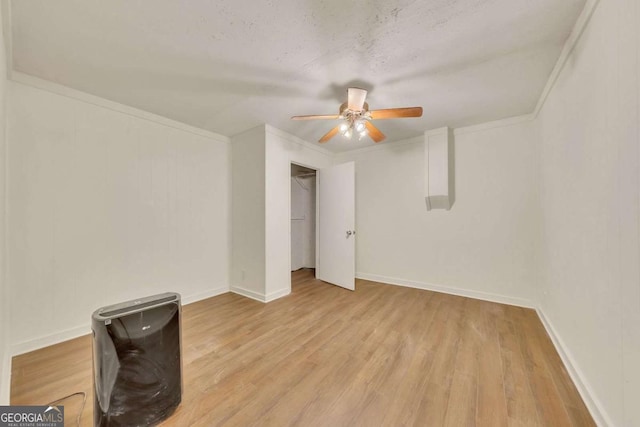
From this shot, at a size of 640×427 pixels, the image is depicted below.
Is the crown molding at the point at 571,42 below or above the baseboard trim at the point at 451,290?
above

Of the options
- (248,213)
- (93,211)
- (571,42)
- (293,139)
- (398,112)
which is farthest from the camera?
(293,139)

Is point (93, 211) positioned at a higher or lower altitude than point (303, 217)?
→ higher

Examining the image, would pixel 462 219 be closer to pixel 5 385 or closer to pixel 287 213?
pixel 287 213

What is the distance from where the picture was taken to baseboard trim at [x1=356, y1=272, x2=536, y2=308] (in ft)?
9.56

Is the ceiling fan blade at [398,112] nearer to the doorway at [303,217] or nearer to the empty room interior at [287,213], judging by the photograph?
the empty room interior at [287,213]

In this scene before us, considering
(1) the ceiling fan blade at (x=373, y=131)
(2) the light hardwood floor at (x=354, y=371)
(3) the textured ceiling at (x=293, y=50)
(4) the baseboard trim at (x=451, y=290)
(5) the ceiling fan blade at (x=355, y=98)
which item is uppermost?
(3) the textured ceiling at (x=293, y=50)

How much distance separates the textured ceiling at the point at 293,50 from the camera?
140 cm

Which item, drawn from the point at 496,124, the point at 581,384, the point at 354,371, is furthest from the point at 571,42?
the point at 354,371

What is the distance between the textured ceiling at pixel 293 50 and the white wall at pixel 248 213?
2.46 feet

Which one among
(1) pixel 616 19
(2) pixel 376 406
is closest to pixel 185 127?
(2) pixel 376 406

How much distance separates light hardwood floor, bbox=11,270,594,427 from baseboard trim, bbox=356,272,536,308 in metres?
0.27

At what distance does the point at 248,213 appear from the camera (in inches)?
130

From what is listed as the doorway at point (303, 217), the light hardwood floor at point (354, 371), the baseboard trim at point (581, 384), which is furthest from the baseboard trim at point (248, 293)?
the baseboard trim at point (581, 384)

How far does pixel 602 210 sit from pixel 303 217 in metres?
4.44
